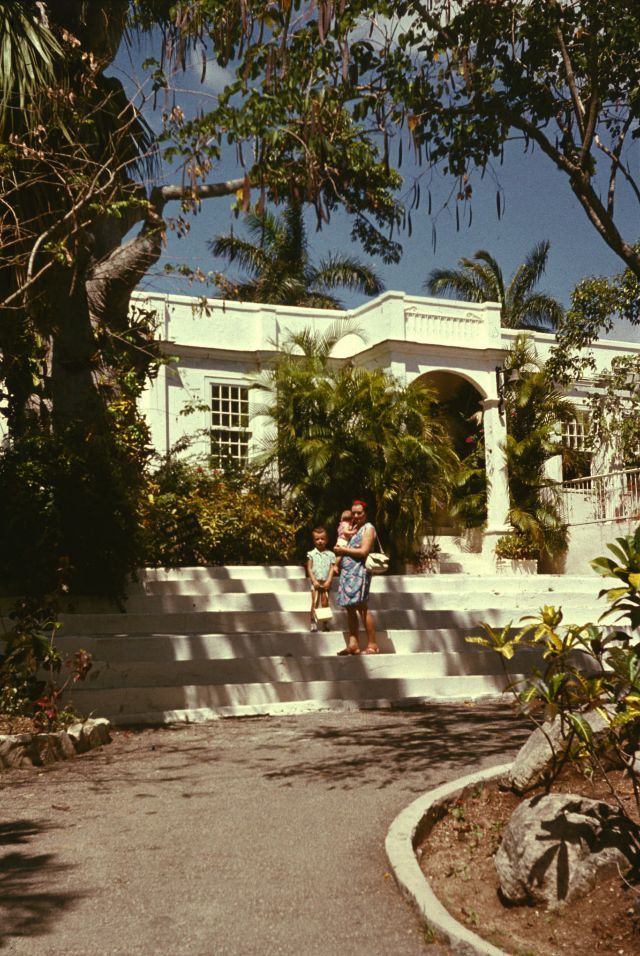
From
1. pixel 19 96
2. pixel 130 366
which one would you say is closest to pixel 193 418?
pixel 130 366

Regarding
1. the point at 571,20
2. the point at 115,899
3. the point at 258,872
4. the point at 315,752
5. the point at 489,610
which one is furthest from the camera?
the point at 489,610

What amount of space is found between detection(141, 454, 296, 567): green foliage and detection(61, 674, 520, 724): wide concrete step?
3966 millimetres

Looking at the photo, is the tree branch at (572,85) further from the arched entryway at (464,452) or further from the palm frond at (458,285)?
the palm frond at (458,285)

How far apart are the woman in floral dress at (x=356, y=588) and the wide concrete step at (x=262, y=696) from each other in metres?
0.56

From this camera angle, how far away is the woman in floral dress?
37.4 ft

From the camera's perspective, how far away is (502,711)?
9.88 m

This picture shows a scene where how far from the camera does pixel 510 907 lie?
4.26 metres

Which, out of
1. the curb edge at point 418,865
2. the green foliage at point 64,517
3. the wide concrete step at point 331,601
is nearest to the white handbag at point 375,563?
the wide concrete step at point 331,601

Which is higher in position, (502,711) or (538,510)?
(538,510)

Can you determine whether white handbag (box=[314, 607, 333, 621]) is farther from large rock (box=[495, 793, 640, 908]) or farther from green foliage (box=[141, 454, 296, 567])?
large rock (box=[495, 793, 640, 908])

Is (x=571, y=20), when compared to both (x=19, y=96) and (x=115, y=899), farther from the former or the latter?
(x=115, y=899)

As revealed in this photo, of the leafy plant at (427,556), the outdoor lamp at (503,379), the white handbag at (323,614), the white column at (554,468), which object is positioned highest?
the outdoor lamp at (503,379)

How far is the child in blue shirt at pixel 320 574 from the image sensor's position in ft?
40.8

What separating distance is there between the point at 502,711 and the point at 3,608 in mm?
5403
